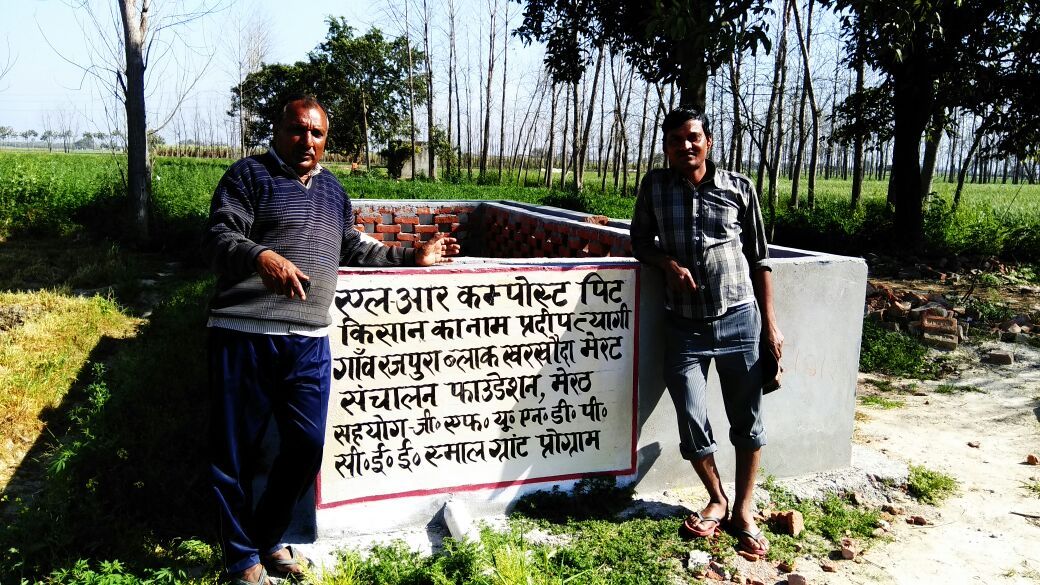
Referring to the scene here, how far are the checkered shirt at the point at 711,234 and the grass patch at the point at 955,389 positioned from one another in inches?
138

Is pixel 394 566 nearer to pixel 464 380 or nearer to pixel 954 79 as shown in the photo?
pixel 464 380

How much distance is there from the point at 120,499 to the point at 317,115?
2.26 meters

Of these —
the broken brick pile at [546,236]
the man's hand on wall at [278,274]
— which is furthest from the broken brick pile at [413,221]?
the man's hand on wall at [278,274]

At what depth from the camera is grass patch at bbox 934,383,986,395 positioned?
5958mm

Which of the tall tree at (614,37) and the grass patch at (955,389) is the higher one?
the tall tree at (614,37)

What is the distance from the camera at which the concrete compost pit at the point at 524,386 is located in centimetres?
328

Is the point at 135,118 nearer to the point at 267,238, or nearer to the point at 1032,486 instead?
the point at 267,238

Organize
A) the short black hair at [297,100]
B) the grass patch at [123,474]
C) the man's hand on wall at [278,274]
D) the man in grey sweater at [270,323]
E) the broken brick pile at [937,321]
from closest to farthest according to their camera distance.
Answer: the man's hand on wall at [278,274]
the man in grey sweater at [270,323]
the short black hair at [297,100]
the grass patch at [123,474]
the broken brick pile at [937,321]

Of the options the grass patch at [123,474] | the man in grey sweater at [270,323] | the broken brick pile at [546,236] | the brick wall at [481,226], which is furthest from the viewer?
the brick wall at [481,226]

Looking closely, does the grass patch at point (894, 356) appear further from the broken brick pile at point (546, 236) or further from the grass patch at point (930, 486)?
the broken brick pile at point (546, 236)

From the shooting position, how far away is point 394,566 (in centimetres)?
299

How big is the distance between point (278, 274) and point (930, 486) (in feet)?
11.7

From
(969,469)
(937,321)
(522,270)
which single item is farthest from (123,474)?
(937,321)

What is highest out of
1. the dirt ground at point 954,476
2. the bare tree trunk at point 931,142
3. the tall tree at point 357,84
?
the tall tree at point 357,84
